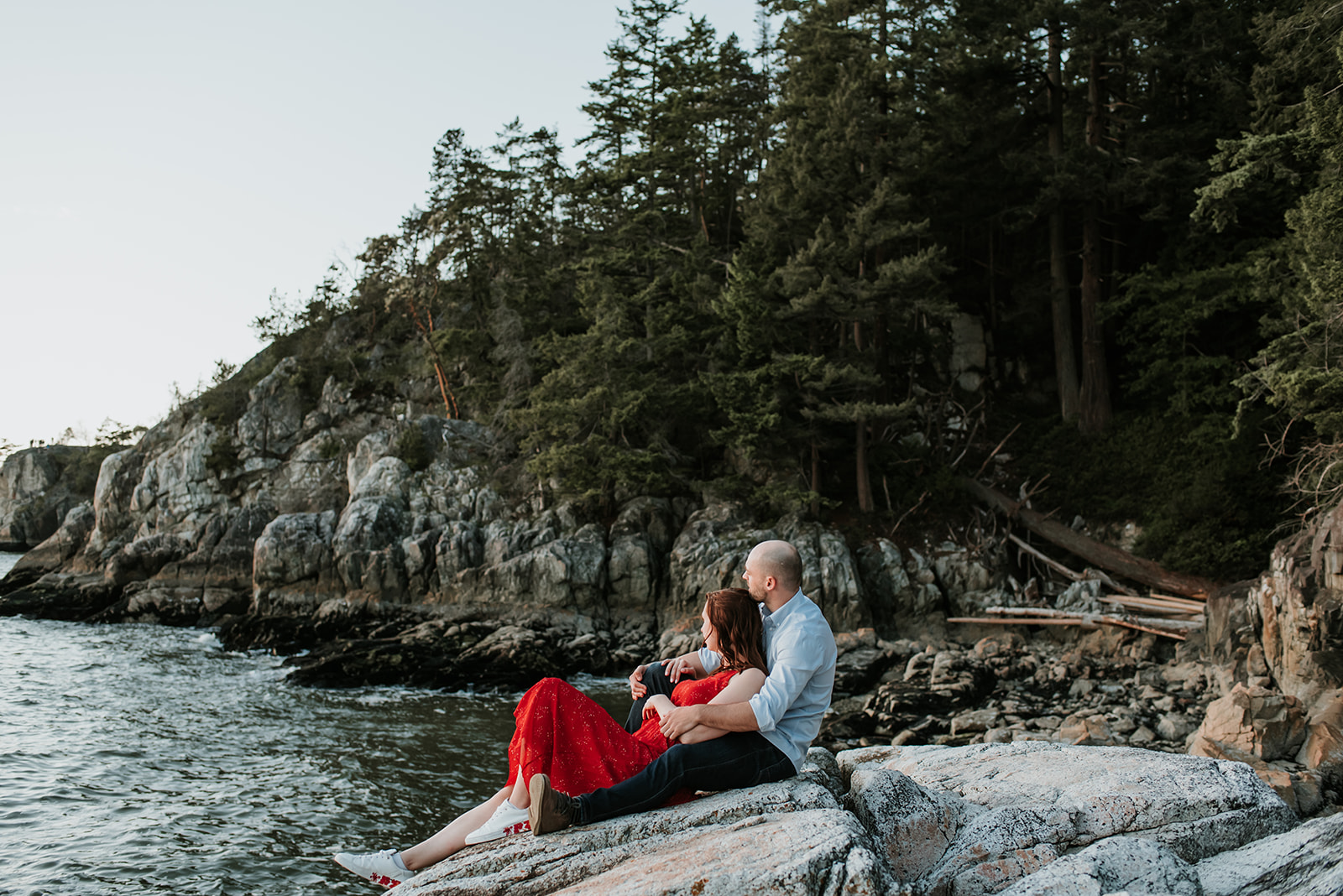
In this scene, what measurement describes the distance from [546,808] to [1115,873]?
9.59 ft

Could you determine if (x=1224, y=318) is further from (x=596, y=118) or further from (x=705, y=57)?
(x=596, y=118)

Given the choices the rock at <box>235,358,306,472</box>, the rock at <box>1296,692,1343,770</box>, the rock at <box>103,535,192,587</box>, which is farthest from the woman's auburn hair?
the rock at <box>235,358,306,472</box>

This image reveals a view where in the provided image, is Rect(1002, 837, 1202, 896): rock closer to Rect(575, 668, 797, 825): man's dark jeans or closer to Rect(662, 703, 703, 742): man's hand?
Rect(575, 668, 797, 825): man's dark jeans

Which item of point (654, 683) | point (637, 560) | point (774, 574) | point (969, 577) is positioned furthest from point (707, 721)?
point (969, 577)

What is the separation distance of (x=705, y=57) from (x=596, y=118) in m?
4.66

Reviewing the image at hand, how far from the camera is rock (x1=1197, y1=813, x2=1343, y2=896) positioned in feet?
13.2

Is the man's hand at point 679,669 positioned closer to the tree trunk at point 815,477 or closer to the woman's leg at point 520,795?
the woman's leg at point 520,795

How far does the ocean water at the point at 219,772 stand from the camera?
814 cm

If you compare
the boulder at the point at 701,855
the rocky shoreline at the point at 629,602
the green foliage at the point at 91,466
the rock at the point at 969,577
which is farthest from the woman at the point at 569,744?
the green foliage at the point at 91,466

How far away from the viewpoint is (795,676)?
15.0 ft

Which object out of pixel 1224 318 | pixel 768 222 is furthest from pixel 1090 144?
pixel 768 222

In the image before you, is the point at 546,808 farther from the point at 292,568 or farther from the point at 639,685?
the point at 292,568

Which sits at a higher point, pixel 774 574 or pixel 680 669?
pixel 774 574

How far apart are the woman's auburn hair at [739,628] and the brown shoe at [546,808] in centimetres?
122
